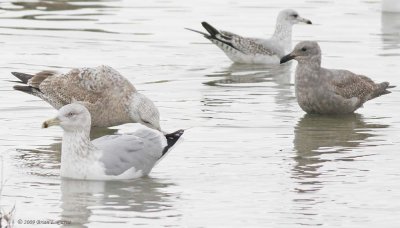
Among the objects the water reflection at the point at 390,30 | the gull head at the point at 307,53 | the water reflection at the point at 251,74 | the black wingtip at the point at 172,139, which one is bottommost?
the water reflection at the point at 251,74

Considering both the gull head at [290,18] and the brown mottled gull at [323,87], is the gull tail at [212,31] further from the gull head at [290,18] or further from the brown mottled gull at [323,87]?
the brown mottled gull at [323,87]

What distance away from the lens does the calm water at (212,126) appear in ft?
31.7

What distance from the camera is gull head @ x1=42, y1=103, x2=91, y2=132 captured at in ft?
35.3

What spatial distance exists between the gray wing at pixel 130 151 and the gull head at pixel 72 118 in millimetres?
227

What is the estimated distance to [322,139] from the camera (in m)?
12.8

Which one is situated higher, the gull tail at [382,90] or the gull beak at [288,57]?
the gull beak at [288,57]

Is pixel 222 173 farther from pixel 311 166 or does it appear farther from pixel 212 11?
pixel 212 11

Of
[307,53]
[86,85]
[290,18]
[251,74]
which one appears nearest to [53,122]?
[86,85]

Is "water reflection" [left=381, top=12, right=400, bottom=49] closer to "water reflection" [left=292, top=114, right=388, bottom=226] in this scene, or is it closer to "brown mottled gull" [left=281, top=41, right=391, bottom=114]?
"brown mottled gull" [left=281, top=41, right=391, bottom=114]

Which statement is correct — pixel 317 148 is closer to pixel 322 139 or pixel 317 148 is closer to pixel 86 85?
pixel 322 139

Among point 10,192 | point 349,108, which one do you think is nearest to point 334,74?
point 349,108

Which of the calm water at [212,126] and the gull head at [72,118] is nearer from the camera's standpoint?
the calm water at [212,126]

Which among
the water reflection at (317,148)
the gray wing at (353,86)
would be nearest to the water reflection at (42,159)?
the water reflection at (317,148)

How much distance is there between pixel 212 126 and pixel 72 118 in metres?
2.77
